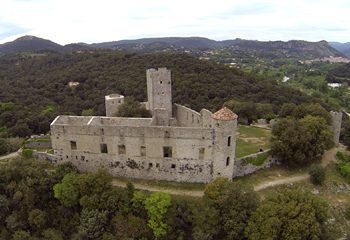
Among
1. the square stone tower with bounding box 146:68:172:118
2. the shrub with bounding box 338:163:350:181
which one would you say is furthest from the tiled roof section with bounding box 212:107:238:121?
the shrub with bounding box 338:163:350:181

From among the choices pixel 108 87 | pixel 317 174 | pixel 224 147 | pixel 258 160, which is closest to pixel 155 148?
pixel 224 147

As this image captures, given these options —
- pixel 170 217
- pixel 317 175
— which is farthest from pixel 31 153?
pixel 317 175

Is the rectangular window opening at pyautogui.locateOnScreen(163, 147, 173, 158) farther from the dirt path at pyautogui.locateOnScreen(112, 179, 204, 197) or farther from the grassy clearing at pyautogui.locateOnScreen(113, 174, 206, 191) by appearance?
the dirt path at pyautogui.locateOnScreen(112, 179, 204, 197)

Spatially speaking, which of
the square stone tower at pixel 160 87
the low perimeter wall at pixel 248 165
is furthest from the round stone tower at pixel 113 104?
the low perimeter wall at pixel 248 165

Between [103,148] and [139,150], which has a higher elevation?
[139,150]

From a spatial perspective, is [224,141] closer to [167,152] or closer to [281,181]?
[167,152]

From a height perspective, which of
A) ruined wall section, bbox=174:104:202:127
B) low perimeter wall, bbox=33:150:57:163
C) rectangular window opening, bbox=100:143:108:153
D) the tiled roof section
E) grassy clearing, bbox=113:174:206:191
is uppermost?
the tiled roof section

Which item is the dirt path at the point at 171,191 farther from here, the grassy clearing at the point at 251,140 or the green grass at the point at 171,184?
the grassy clearing at the point at 251,140
